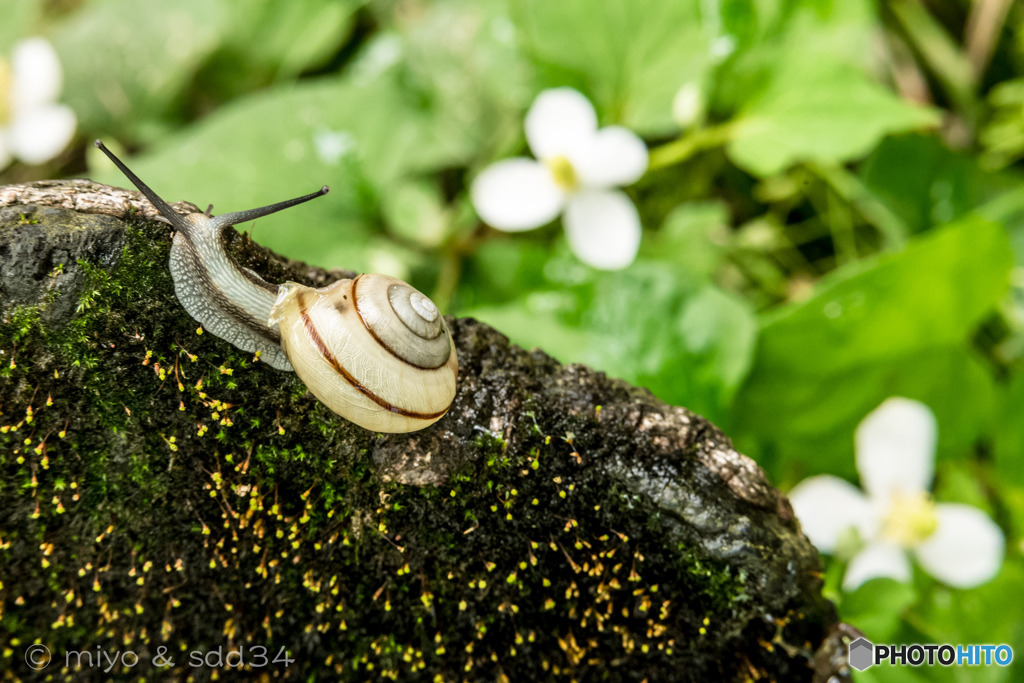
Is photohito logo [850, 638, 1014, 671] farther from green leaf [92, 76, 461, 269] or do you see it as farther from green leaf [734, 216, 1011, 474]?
green leaf [92, 76, 461, 269]

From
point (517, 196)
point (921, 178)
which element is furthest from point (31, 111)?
point (921, 178)

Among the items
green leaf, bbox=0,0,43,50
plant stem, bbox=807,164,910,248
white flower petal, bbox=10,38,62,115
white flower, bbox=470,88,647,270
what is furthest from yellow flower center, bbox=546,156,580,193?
green leaf, bbox=0,0,43,50

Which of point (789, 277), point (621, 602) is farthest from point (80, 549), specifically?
point (789, 277)

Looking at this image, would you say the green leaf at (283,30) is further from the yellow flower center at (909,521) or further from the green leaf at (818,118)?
the yellow flower center at (909,521)

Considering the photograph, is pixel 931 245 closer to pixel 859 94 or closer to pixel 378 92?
pixel 859 94

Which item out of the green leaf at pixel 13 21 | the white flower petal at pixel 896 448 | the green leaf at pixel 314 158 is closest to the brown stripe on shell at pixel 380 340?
the green leaf at pixel 314 158

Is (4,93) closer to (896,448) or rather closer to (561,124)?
(561,124)
